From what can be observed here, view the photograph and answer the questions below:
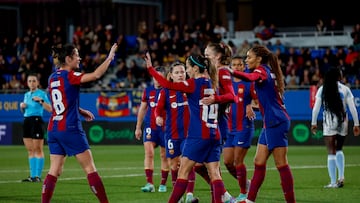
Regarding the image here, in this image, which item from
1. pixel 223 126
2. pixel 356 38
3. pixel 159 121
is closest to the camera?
pixel 223 126

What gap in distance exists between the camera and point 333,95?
1655cm

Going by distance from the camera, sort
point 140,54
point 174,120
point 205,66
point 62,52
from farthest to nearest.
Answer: point 140,54 → point 174,120 → point 62,52 → point 205,66

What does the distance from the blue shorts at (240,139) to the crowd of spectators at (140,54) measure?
17.9 m

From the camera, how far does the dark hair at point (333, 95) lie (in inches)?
652

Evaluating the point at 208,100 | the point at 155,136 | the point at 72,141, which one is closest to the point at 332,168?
the point at 155,136

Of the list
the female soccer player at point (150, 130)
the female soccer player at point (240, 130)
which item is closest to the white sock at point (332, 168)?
the female soccer player at point (240, 130)

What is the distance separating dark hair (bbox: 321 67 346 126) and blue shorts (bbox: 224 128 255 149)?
2.54 m

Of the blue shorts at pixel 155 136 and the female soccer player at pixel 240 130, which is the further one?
the blue shorts at pixel 155 136

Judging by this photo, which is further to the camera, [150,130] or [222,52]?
[150,130]

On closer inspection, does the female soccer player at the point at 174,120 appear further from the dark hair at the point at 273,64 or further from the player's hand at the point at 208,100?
the player's hand at the point at 208,100

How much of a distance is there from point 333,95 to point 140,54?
→ 22844mm

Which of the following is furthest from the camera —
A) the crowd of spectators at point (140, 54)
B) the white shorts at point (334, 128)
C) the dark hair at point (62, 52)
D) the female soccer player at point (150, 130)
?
the crowd of spectators at point (140, 54)

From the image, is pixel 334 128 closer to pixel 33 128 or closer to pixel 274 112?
pixel 274 112

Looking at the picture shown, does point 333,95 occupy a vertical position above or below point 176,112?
above
